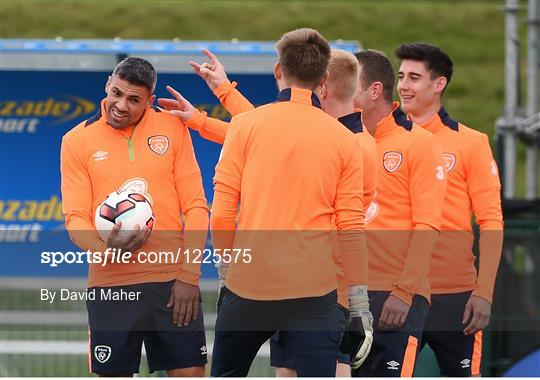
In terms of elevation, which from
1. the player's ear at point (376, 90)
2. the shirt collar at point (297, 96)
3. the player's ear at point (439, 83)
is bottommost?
the shirt collar at point (297, 96)

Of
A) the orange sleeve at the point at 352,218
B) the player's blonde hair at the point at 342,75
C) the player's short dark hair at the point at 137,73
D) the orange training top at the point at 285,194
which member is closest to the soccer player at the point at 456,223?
the player's blonde hair at the point at 342,75

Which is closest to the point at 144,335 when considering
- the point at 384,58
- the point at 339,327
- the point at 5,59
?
the point at 339,327

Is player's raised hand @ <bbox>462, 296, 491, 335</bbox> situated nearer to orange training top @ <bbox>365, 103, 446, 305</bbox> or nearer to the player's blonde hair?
orange training top @ <bbox>365, 103, 446, 305</bbox>

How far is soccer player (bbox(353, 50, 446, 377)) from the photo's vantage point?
5.61m

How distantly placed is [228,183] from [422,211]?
1244 mm

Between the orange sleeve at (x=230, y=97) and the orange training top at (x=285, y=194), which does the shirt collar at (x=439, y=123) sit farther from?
the orange training top at (x=285, y=194)

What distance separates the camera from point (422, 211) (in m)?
5.62

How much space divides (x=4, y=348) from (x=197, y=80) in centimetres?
258

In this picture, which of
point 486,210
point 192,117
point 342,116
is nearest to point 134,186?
point 192,117

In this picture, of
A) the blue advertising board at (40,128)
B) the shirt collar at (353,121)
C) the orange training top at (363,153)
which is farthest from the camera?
the blue advertising board at (40,128)

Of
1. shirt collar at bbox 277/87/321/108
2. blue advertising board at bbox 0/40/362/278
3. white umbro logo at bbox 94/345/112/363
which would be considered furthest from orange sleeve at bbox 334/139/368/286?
blue advertising board at bbox 0/40/362/278

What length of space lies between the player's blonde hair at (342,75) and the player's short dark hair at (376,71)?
0.44m

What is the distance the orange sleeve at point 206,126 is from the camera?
18.3 ft

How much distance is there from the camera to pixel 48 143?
359 inches
